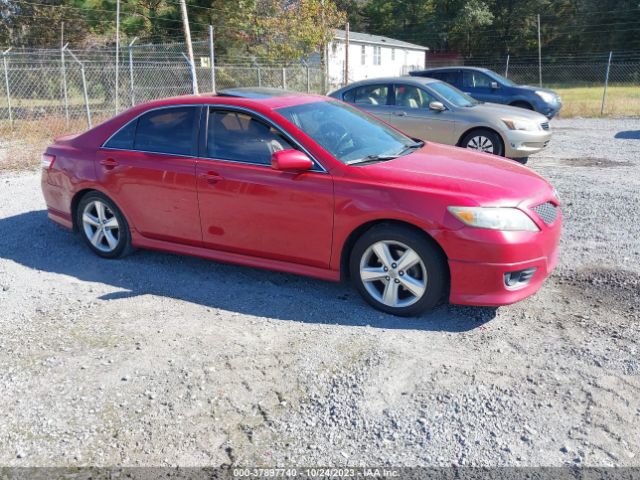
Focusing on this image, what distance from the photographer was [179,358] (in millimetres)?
3744

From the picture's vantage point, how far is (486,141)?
9.84 meters

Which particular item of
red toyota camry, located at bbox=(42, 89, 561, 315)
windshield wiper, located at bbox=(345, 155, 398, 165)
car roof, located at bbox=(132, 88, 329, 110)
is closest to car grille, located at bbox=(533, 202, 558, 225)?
red toyota camry, located at bbox=(42, 89, 561, 315)

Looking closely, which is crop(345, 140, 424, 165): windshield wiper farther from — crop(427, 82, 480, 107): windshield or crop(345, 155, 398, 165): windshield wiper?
crop(427, 82, 480, 107): windshield

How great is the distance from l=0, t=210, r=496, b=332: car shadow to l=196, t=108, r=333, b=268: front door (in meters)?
0.34

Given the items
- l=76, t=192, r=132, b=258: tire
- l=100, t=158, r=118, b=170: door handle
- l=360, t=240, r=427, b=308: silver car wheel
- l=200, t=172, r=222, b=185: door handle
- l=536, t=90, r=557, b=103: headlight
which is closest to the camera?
l=360, t=240, r=427, b=308: silver car wheel

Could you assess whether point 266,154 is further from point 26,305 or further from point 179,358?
point 26,305

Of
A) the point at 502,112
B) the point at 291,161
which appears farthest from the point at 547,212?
the point at 502,112

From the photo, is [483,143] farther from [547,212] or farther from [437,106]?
[547,212]

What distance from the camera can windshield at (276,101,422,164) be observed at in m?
4.59

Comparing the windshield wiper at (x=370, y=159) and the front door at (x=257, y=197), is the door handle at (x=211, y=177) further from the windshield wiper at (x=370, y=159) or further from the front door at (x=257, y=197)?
the windshield wiper at (x=370, y=159)

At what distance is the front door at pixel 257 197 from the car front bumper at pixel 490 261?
3.15 ft

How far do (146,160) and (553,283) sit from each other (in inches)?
144

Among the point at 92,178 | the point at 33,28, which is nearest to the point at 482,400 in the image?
the point at 92,178

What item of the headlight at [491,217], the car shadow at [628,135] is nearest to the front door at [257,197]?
the headlight at [491,217]
